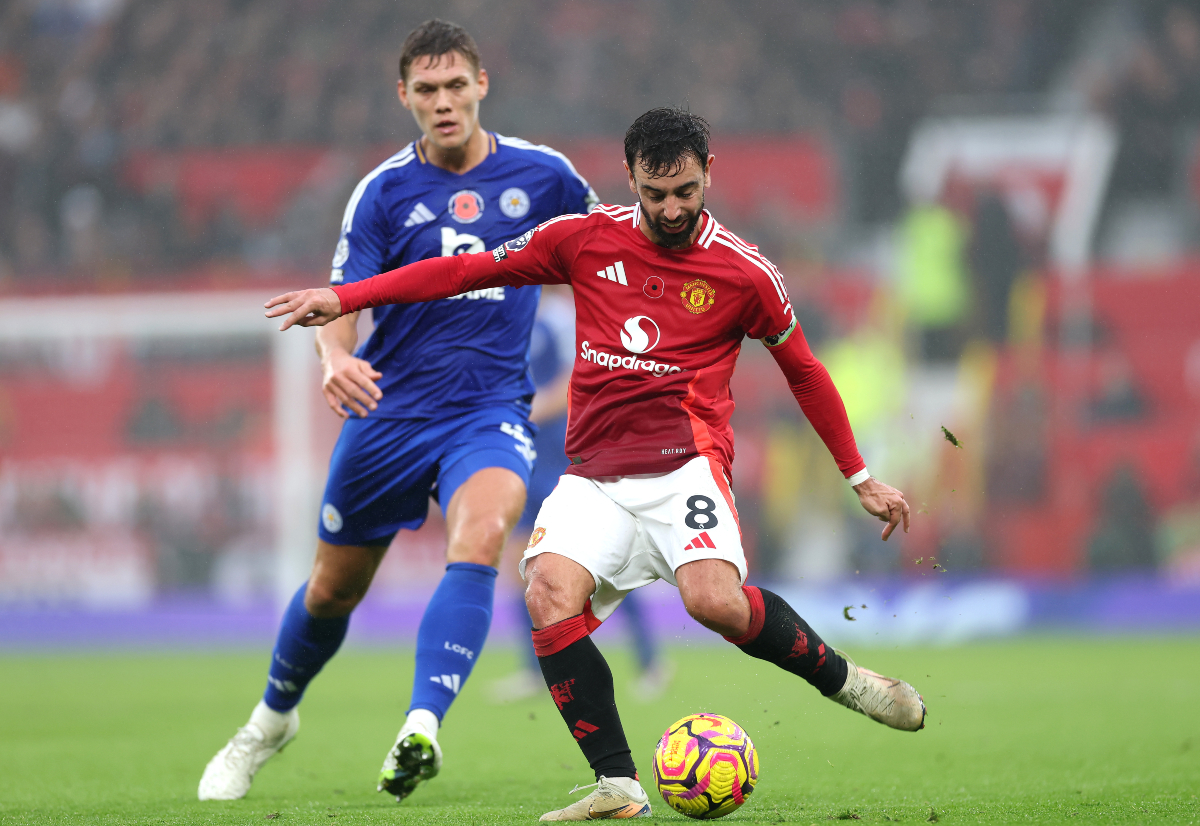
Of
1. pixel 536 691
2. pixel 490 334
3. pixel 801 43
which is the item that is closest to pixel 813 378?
pixel 490 334

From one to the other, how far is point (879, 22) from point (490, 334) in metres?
15.5

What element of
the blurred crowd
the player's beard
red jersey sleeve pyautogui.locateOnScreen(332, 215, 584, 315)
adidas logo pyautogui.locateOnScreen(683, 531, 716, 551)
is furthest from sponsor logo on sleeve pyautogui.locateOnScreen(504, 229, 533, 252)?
the blurred crowd

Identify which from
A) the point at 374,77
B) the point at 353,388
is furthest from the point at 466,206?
the point at 374,77

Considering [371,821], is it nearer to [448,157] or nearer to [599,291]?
[599,291]

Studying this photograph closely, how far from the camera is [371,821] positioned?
3.60 metres

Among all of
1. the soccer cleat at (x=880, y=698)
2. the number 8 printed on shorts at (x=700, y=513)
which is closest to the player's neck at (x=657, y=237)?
the number 8 printed on shorts at (x=700, y=513)

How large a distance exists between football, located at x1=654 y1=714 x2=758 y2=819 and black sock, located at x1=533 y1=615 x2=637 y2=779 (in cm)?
11

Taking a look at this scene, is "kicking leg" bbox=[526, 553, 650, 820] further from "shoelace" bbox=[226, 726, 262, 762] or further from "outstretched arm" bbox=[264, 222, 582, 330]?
"shoelace" bbox=[226, 726, 262, 762]

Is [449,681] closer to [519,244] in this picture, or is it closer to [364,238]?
[519,244]

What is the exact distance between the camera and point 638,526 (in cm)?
381

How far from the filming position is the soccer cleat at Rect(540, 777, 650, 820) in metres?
3.50

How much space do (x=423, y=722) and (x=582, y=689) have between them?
1.52 ft

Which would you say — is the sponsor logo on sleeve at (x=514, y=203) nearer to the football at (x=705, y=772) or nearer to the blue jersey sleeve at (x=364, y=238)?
the blue jersey sleeve at (x=364, y=238)

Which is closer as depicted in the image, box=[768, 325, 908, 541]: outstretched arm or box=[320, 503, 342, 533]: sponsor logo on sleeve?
box=[768, 325, 908, 541]: outstretched arm
